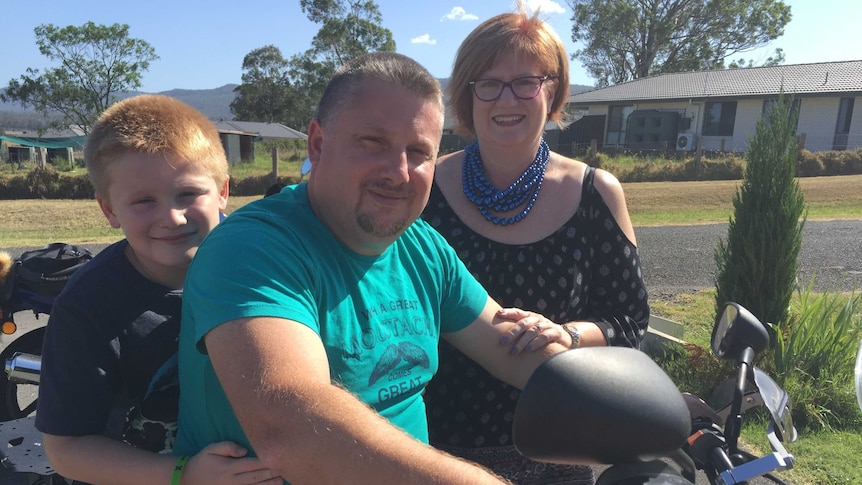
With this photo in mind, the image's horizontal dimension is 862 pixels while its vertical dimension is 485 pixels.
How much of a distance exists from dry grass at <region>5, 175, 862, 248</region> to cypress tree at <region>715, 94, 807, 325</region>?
7214 mm

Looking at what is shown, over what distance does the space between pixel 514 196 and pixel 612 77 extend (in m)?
59.9

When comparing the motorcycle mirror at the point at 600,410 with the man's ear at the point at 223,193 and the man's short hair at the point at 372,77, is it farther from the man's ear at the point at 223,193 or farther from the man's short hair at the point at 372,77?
the man's ear at the point at 223,193

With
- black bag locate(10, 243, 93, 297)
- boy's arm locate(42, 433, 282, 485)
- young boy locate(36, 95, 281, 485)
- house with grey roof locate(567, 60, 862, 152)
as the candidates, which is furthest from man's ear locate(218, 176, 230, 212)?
house with grey roof locate(567, 60, 862, 152)

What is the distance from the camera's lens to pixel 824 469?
148 inches

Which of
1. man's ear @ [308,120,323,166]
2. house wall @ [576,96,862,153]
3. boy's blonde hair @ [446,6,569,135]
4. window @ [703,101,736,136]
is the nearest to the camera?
man's ear @ [308,120,323,166]

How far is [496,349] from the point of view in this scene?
183 cm

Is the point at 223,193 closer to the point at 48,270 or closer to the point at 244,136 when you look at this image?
the point at 48,270

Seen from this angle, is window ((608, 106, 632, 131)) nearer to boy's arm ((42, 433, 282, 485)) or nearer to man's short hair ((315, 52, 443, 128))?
man's short hair ((315, 52, 443, 128))

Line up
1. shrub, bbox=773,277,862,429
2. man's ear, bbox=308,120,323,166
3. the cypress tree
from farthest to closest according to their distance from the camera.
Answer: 1. the cypress tree
2. shrub, bbox=773,277,862,429
3. man's ear, bbox=308,120,323,166

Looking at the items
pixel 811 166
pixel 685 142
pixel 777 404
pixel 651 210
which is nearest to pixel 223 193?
pixel 777 404

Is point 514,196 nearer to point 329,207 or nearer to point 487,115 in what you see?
→ point 487,115

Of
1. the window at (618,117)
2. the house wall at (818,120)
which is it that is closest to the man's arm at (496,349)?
Answer: the house wall at (818,120)

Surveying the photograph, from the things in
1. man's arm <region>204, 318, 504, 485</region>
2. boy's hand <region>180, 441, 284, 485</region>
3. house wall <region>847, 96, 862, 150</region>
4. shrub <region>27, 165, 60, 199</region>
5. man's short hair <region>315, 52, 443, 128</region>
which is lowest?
shrub <region>27, 165, 60, 199</region>

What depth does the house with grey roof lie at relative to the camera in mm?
32719
